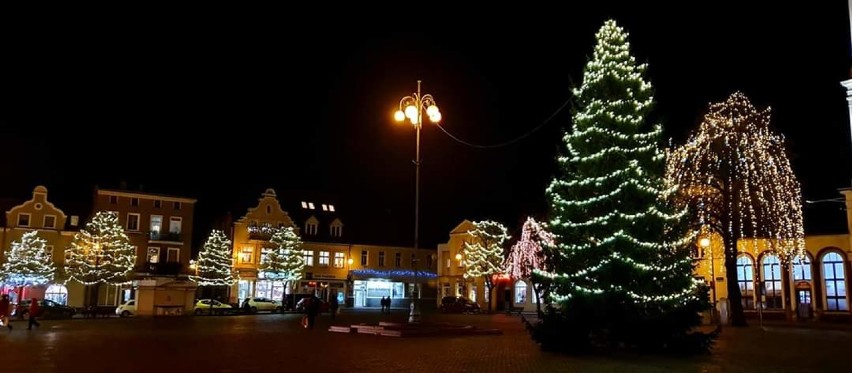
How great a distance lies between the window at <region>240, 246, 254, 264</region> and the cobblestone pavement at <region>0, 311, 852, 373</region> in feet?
127

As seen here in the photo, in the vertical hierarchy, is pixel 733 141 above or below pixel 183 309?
above

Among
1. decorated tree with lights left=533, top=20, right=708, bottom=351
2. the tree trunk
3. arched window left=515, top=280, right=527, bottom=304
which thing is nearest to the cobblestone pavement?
decorated tree with lights left=533, top=20, right=708, bottom=351

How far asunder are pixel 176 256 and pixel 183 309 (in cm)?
1721

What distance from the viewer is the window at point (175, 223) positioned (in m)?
62.6

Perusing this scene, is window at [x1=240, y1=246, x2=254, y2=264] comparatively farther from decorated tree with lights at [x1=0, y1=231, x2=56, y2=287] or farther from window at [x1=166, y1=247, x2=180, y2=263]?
decorated tree with lights at [x1=0, y1=231, x2=56, y2=287]

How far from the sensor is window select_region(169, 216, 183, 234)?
6259 cm

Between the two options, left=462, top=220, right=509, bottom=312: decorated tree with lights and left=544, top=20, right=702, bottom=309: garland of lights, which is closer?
left=544, top=20, right=702, bottom=309: garland of lights

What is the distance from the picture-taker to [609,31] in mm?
22609

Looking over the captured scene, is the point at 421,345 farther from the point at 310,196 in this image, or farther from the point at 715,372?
the point at 310,196

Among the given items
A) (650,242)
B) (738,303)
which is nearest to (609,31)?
(650,242)

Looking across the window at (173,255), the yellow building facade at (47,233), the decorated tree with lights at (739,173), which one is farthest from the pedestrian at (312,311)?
the window at (173,255)

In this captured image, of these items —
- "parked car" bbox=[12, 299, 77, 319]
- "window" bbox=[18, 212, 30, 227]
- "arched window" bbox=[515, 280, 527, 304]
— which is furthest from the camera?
"arched window" bbox=[515, 280, 527, 304]

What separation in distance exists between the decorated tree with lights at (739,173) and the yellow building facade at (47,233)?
154 ft

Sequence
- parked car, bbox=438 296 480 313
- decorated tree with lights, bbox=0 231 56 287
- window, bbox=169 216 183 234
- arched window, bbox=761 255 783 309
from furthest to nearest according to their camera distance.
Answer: window, bbox=169 216 183 234 → parked car, bbox=438 296 480 313 → decorated tree with lights, bbox=0 231 56 287 → arched window, bbox=761 255 783 309
